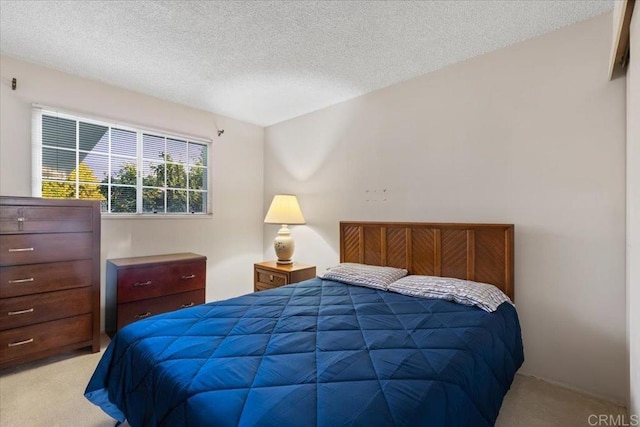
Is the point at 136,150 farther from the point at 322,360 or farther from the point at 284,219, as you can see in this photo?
the point at 322,360

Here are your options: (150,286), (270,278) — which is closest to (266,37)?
(270,278)

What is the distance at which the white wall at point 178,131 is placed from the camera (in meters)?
2.53

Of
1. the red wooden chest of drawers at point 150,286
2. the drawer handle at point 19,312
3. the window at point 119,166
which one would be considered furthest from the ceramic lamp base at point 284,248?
the drawer handle at point 19,312

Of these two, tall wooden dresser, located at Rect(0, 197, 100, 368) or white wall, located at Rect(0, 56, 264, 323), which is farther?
white wall, located at Rect(0, 56, 264, 323)

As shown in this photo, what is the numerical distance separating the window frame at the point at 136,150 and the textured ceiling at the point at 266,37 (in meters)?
0.38

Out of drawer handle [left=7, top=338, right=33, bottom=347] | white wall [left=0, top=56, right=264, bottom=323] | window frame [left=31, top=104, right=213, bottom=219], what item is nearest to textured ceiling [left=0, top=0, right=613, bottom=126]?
white wall [left=0, top=56, right=264, bottom=323]

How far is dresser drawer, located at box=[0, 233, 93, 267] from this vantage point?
7.14 ft

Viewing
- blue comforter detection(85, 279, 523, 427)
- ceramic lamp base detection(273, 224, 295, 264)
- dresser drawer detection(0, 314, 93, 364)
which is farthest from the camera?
ceramic lamp base detection(273, 224, 295, 264)

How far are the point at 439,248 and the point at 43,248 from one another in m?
3.08

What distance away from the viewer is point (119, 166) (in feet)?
10.2

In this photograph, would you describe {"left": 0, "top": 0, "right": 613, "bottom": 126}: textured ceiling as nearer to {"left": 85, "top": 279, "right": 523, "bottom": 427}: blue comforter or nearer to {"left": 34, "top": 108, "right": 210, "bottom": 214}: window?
{"left": 34, "top": 108, "right": 210, "bottom": 214}: window

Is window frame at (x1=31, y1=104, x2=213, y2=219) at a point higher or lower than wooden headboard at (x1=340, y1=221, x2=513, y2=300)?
higher

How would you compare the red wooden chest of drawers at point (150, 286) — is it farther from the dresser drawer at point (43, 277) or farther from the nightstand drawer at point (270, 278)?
the nightstand drawer at point (270, 278)

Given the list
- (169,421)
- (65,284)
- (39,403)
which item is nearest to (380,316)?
(169,421)
